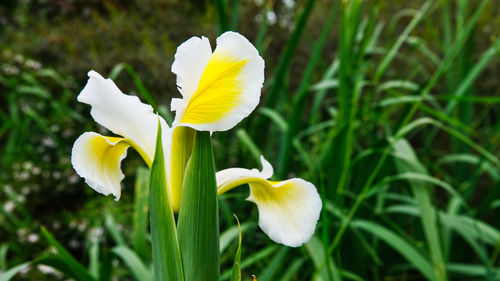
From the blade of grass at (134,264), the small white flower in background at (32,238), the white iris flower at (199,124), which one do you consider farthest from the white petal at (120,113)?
the small white flower in background at (32,238)

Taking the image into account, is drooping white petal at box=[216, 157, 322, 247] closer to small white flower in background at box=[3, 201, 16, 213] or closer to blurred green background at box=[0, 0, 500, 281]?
blurred green background at box=[0, 0, 500, 281]

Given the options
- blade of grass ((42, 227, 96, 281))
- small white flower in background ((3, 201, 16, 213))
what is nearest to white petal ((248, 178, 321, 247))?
blade of grass ((42, 227, 96, 281))

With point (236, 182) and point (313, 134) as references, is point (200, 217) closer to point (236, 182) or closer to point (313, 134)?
point (236, 182)

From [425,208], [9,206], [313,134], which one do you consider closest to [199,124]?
[425,208]

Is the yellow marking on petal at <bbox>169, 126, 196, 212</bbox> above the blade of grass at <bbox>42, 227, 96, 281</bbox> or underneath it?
above

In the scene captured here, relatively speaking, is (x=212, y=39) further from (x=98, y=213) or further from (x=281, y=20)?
(x=98, y=213)

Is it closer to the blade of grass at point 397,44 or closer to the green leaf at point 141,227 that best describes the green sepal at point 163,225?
the green leaf at point 141,227
